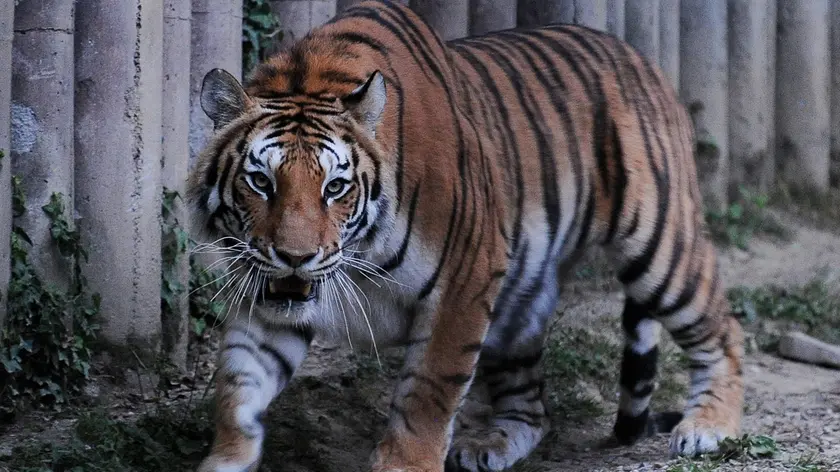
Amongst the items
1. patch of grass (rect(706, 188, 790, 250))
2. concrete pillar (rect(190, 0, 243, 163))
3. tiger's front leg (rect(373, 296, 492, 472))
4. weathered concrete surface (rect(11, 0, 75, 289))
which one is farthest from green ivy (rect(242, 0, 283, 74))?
patch of grass (rect(706, 188, 790, 250))

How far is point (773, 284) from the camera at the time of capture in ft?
23.1

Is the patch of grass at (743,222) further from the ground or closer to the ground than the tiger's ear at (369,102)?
closer to the ground

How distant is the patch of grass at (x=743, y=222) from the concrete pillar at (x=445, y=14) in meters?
2.18

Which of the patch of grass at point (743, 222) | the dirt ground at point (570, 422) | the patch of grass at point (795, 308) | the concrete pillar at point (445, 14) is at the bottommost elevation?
the dirt ground at point (570, 422)

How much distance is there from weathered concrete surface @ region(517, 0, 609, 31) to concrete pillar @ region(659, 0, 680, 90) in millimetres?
1044

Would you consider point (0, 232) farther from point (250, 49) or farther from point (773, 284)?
point (773, 284)

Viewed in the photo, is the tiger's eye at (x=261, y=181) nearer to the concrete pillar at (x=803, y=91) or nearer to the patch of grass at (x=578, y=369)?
the patch of grass at (x=578, y=369)

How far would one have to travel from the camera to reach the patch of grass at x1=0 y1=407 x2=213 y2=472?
3945mm

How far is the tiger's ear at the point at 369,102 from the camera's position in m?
3.70

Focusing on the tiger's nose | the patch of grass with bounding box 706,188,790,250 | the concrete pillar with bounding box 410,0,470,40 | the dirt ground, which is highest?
the concrete pillar with bounding box 410,0,470,40

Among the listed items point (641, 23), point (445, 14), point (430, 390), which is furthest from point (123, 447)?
point (641, 23)

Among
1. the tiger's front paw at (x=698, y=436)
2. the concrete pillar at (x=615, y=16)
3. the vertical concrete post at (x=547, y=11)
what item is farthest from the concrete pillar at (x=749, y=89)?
the tiger's front paw at (x=698, y=436)

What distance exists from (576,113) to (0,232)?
1.96 meters

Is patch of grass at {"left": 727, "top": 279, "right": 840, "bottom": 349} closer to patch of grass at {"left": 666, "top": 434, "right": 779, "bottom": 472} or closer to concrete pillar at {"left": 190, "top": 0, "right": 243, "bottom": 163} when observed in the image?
patch of grass at {"left": 666, "top": 434, "right": 779, "bottom": 472}
